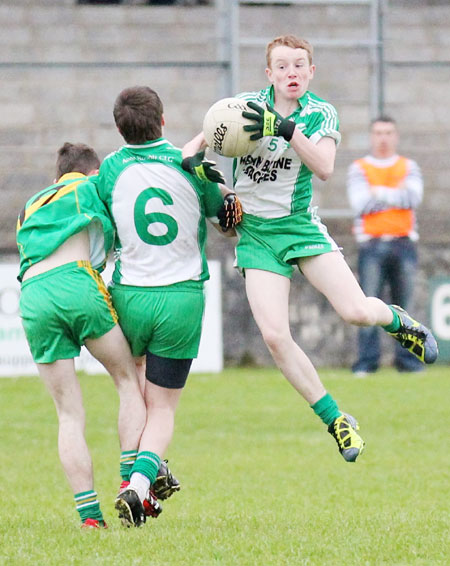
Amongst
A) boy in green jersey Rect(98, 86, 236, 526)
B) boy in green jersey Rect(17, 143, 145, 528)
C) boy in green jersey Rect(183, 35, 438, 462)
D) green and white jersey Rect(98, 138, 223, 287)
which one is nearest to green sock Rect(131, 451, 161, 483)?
boy in green jersey Rect(98, 86, 236, 526)

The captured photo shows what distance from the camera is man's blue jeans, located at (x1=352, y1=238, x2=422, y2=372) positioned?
1213 centimetres

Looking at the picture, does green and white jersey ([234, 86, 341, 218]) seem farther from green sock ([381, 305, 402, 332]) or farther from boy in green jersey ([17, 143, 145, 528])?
boy in green jersey ([17, 143, 145, 528])

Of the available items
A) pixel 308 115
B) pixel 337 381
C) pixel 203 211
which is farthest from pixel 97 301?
pixel 337 381

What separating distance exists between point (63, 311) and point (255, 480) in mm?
2367

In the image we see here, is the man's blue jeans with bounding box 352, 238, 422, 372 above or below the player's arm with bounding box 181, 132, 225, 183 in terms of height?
below

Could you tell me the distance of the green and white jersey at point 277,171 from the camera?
6.03 m

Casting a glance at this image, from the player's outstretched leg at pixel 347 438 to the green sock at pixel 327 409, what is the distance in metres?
0.03

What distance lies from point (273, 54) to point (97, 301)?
4.98 feet

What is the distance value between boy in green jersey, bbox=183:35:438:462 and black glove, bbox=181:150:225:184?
1.89 ft

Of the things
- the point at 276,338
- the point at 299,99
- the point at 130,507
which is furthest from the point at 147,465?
the point at 299,99

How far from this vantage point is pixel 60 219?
5.48 m

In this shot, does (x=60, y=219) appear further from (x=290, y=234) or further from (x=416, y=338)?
(x=416, y=338)

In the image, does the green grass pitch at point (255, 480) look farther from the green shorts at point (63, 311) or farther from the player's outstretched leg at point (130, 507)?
the green shorts at point (63, 311)

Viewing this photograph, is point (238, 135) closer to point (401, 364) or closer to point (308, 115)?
point (308, 115)
